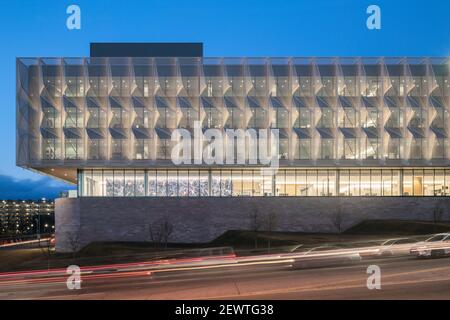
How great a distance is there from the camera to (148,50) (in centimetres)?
6844

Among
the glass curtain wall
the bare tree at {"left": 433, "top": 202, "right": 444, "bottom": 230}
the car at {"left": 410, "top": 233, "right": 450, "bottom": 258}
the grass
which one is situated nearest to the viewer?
the car at {"left": 410, "top": 233, "right": 450, "bottom": 258}

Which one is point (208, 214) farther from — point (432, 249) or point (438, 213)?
point (432, 249)

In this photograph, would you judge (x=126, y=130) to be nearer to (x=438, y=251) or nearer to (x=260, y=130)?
(x=260, y=130)

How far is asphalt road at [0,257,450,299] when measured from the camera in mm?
16641

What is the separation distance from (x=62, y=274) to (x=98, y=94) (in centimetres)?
4163

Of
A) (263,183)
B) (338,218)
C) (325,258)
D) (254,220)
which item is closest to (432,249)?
(325,258)

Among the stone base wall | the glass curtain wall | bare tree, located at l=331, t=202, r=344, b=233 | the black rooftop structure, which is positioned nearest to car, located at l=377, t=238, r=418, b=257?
bare tree, located at l=331, t=202, r=344, b=233

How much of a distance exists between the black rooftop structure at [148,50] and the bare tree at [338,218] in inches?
1136

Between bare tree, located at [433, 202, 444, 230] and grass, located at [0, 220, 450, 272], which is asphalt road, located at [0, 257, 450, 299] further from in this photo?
bare tree, located at [433, 202, 444, 230]

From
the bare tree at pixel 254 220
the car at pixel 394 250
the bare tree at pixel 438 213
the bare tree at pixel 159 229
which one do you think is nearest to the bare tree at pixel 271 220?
the bare tree at pixel 254 220

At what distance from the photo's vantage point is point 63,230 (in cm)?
5900

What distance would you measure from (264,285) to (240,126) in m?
43.1

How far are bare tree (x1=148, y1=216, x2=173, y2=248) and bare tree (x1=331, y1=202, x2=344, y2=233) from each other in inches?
759

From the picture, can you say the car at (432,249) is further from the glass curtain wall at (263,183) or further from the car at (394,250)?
the glass curtain wall at (263,183)
